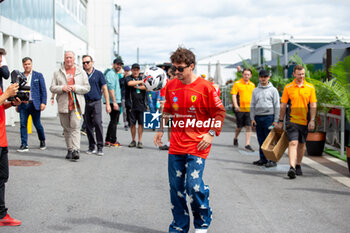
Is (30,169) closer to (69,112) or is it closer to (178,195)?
(69,112)

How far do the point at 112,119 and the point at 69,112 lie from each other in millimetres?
2665

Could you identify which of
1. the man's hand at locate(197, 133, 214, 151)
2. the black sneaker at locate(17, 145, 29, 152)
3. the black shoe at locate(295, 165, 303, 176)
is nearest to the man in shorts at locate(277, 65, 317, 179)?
the black shoe at locate(295, 165, 303, 176)

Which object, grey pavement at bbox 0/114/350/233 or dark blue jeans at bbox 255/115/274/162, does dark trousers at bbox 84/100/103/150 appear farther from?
dark blue jeans at bbox 255/115/274/162

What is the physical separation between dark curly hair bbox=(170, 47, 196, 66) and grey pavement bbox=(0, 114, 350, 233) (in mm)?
1870

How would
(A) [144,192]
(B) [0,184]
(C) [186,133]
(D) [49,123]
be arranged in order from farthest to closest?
(D) [49,123]
(A) [144,192]
(B) [0,184]
(C) [186,133]

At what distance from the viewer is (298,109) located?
8578 millimetres

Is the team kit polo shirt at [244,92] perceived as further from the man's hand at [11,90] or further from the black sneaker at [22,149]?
the man's hand at [11,90]

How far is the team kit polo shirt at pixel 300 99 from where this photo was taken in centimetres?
852

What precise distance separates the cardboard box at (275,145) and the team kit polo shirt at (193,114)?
4174mm

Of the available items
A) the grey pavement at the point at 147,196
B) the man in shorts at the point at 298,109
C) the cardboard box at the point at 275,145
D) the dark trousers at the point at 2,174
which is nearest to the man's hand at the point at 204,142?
the grey pavement at the point at 147,196

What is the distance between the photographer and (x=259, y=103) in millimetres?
10055

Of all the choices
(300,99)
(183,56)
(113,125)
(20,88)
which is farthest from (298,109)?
(113,125)

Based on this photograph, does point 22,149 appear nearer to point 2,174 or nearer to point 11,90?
point 2,174

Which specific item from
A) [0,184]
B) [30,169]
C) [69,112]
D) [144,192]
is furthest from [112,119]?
[0,184]
